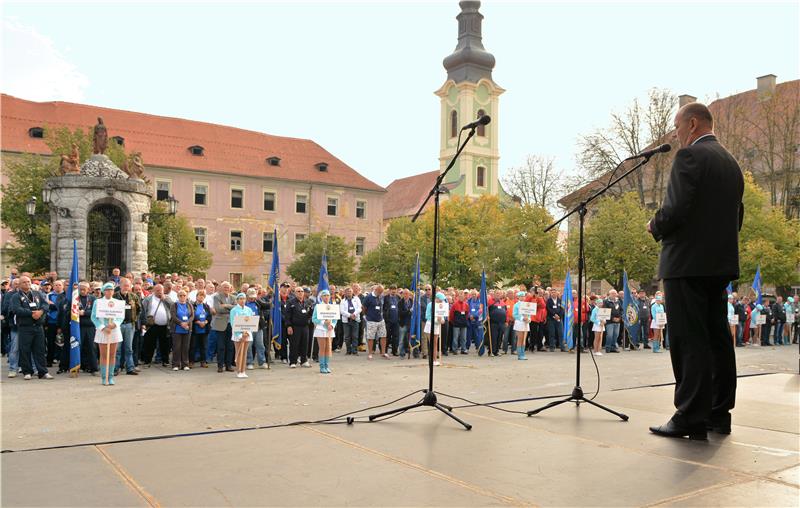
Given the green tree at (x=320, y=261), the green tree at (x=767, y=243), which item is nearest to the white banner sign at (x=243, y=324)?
the green tree at (x=767, y=243)

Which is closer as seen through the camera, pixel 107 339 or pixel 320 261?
pixel 107 339

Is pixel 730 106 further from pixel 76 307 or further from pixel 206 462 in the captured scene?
pixel 206 462

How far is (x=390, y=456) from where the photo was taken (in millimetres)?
5227

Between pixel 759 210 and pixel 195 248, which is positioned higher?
pixel 759 210

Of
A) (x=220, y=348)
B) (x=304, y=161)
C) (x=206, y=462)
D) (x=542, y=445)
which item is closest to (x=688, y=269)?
(x=542, y=445)

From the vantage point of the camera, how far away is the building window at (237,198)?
198ft

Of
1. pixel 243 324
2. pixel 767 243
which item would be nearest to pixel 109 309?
pixel 243 324

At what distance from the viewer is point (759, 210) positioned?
38375 millimetres

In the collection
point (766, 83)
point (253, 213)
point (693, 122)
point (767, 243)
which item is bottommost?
point (693, 122)

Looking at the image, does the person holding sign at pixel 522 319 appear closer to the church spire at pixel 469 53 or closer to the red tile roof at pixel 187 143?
the red tile roof at pixel 187 143

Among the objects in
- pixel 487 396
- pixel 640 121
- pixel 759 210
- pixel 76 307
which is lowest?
pixel 487 396

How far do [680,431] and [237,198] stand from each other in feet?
189

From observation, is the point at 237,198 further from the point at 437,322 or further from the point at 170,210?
the point at 437,322

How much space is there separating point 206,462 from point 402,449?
60.4 inches
